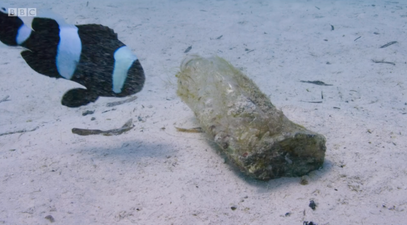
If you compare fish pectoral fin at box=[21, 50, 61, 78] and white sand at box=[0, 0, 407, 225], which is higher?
fish pectoral fin at box=[21, 50, 61, 78]

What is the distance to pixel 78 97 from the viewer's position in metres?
2.60

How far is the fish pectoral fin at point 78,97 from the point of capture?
8.45 ft

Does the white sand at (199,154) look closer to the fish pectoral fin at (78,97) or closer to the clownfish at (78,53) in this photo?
the fish pectoral fin at (78,97)

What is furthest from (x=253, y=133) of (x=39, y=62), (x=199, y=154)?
(x=39, y=62)

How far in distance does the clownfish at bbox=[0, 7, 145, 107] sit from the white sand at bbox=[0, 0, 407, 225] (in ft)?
2.73

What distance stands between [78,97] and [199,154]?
124cm

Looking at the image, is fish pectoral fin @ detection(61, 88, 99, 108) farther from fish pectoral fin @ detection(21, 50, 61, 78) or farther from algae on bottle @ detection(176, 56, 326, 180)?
algae on bottle @ detection(176, 56, 326, 180)

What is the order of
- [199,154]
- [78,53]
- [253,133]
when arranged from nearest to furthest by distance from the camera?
1. [78,53]
2. [253,133]
3. [199,154]

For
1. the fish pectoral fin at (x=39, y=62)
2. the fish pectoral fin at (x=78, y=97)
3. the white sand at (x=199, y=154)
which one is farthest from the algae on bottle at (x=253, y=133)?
the fish pectoral fin at (x=39, y=62)

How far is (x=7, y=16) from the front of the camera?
7.50 feet

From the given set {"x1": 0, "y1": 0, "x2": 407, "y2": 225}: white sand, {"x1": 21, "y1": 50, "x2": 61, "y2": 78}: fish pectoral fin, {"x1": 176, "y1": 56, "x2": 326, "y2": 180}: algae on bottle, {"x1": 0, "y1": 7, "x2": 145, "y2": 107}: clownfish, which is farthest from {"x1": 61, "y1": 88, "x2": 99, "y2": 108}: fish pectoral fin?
{"x1": 176, "y1": 56, "x2": 326, "y2": 180}: algae on bottle

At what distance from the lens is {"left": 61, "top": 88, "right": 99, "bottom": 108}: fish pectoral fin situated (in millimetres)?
2574

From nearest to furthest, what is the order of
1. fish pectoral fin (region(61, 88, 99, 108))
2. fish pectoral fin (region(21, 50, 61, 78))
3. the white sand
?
1. the white sand
2. fish pectoral fin (region(21, 50, 61, 78))
3. fish pectoral fin (region(61, 88, 99, 108))

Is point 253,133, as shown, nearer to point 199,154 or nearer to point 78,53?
point 199,154
